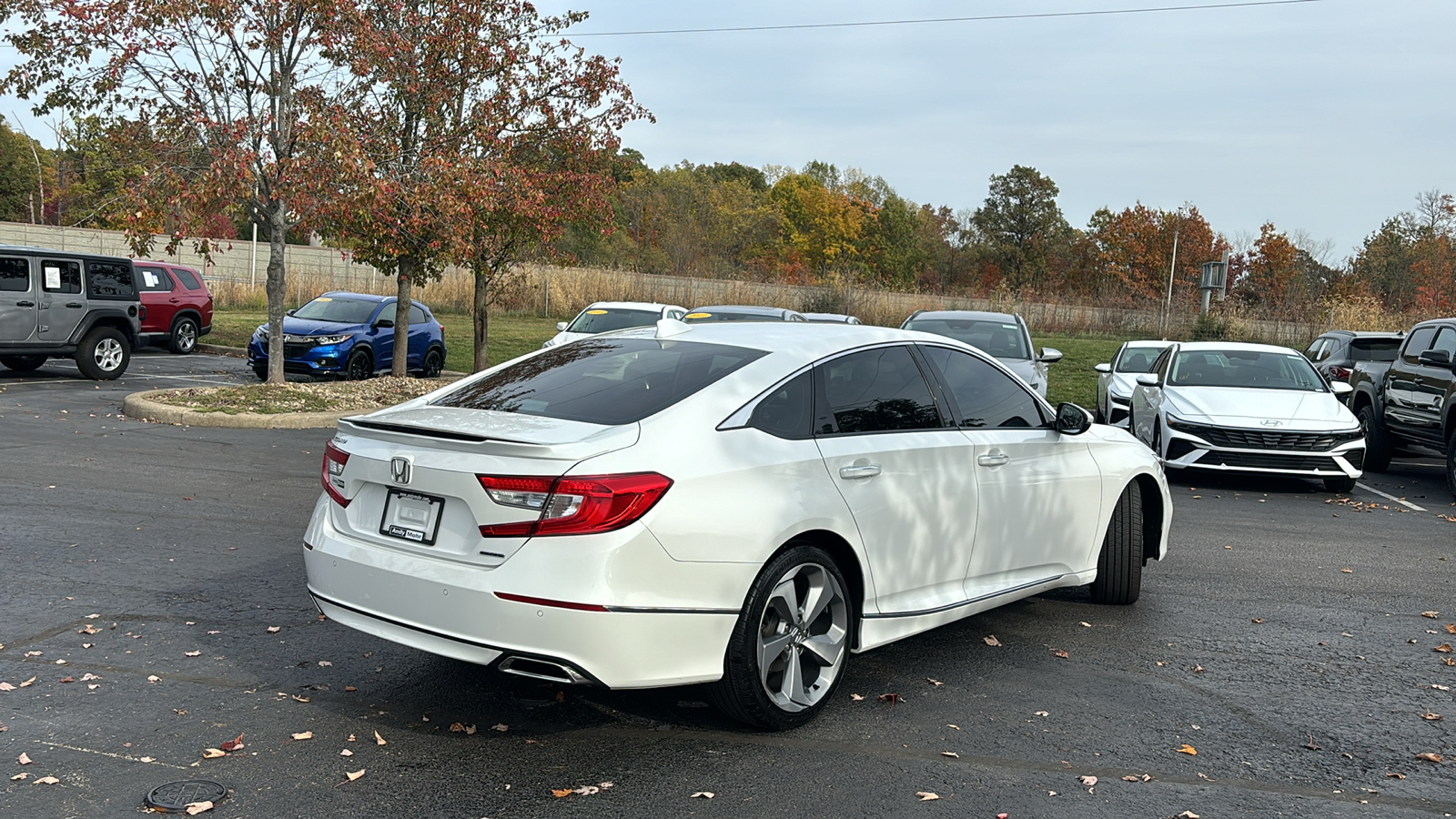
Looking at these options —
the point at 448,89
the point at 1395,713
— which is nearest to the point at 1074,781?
the point at 1395,713

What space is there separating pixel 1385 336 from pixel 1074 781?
651 inches

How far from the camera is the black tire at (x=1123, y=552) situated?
6.59 meters

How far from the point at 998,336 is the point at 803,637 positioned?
38.8 ft

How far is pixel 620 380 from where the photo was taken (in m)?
4.85

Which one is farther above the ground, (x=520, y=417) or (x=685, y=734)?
(x=520, y=417)

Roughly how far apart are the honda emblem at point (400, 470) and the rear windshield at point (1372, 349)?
17.4 m

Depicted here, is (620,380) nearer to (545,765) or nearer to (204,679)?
(545,765)

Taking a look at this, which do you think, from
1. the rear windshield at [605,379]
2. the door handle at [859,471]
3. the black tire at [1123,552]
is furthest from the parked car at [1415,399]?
the rear windshield at [605,379]

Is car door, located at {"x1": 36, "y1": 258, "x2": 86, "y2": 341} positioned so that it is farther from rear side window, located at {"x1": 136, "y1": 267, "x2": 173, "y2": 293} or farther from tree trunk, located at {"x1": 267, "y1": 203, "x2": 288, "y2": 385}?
rear side window, located at {"x1": 136, "y1": 267, "x2": 173, "y2": 293}

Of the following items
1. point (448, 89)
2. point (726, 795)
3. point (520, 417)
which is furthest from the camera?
point (448, 89)

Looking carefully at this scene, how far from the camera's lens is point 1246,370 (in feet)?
44.4

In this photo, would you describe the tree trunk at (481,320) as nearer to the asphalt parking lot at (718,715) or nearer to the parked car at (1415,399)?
the asphalt parking lot at (718,715)

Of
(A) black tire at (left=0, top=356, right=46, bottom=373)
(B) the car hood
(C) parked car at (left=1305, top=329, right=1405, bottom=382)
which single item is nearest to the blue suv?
(A) black tire at (left=0, top=356, right=46, bottom=373)

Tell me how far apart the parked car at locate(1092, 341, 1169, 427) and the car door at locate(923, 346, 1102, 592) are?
29.7ft
